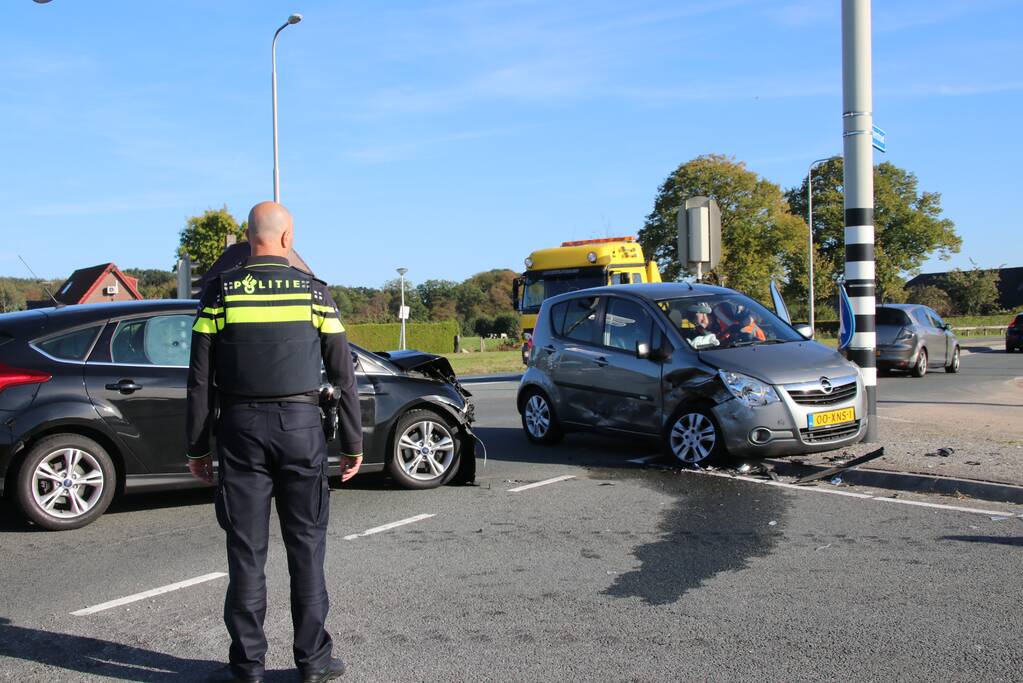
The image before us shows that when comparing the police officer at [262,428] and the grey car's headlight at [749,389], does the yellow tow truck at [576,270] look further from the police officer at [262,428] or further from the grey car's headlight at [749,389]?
the police officer at [262,428]

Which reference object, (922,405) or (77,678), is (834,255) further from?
(77,678)

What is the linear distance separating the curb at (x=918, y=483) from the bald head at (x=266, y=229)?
5694mm

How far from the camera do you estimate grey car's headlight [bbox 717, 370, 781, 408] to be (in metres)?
8.17

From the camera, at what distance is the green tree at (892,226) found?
2702 inches

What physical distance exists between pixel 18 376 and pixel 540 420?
5.54 metres

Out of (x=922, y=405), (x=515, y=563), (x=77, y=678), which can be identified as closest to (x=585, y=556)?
(x=515, y=563)

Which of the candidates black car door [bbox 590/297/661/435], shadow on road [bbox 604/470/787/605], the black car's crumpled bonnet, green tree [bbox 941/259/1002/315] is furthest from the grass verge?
green tree [bbox 941/259/1002/315]

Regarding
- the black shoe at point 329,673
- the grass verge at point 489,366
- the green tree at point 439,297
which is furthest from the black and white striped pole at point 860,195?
the green tree at point 439,297

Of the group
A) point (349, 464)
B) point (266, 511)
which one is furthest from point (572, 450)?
point (266, 511)

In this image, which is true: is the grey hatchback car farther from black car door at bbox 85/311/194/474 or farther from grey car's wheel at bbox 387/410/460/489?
black car door at bbox 85/311/194/474

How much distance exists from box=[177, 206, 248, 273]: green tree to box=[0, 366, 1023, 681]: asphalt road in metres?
35.5

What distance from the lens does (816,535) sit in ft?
20.3

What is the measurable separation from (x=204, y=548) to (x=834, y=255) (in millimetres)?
68356

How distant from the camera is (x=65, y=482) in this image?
653 cm
